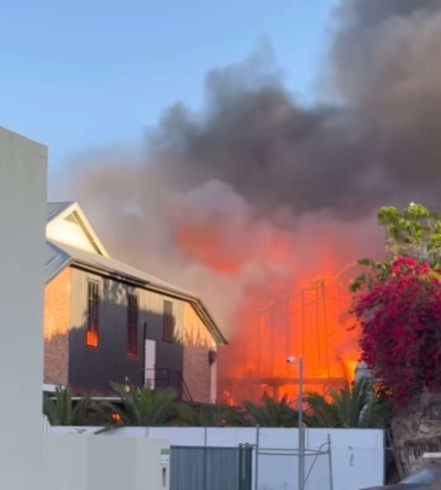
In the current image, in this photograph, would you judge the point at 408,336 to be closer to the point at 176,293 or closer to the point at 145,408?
the point at 145,408

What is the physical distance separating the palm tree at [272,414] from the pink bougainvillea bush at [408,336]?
290 cm

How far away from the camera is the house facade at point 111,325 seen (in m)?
28.6

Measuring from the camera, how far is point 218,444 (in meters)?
24.0

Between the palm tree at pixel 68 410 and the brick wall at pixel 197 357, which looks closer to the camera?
the palm tree at pixel 68 410

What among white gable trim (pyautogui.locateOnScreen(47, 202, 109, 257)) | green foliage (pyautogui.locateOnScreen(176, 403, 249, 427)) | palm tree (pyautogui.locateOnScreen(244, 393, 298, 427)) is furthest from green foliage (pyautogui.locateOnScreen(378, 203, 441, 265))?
white gable trim (pyautogui.locateOnScreen(47, 202, 109, 257))

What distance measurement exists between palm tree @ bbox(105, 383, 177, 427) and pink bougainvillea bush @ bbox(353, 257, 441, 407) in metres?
5.82

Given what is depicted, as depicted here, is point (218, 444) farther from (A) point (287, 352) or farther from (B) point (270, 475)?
(A) point (287, 352)

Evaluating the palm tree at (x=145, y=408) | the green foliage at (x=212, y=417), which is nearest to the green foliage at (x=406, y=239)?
the green foliage at (x=212, y=417)

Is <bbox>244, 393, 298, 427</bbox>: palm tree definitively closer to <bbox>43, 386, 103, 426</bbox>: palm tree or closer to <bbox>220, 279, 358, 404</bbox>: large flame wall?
<bbox>43, 386, 103, 426</bbox>: palm tree

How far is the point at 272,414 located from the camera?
24719mm

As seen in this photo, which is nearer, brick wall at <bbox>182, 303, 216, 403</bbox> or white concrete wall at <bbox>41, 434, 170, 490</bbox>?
white concrete wall at <bbox>41, 434, 170, 490</bbox>

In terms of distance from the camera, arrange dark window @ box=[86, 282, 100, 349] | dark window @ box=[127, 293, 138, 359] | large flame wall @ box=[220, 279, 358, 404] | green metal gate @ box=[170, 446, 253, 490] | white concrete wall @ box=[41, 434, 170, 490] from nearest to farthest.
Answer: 1. white concrete wall @ box=[41, 434, 170, 490]
2. green metal gate @ box=[170, 446, 253, 490]
3. dark window @ box=[86, 282, 100, 349]
4. dark window @ box=[127, 293, 138, 359]
5. large flame wall @ box=[220, 279, 358, 404]

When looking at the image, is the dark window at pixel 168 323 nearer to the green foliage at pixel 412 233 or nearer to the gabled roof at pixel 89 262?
the gabled roof at pixel 89 262

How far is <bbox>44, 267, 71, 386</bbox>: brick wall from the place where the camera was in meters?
27.7
